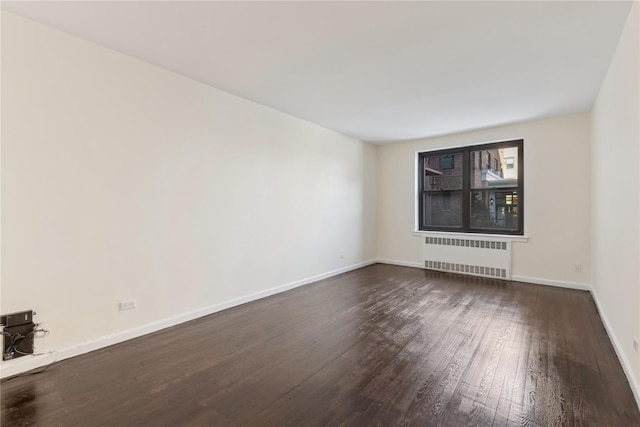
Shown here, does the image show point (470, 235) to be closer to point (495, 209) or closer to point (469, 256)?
point (469, 256)

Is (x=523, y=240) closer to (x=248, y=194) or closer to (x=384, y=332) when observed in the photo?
(x=384, y=332)

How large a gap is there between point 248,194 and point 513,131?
4.40 metres

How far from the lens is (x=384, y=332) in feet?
9.63

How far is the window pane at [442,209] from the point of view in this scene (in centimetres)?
578

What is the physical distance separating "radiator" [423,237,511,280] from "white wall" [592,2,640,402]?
157cm

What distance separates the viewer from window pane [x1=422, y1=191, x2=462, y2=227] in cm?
578

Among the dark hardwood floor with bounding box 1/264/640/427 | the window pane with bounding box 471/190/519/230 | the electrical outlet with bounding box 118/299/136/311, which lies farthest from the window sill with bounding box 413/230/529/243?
the electrical outlet with bounding box 118/299/136/311

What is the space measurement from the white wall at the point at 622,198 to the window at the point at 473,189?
5.39 ft

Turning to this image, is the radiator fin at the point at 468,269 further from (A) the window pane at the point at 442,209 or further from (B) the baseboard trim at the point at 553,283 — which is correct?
(A) the window pane at the point at 442,209

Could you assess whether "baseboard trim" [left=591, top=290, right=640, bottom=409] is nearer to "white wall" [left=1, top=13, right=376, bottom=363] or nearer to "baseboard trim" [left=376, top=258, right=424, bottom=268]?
"baseboard trim" [left=376, top=258, right=424, bottom=268]

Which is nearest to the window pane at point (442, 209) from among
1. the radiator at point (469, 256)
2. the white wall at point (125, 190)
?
the radiator at point (469, 256)

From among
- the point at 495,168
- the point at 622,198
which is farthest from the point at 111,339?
the point at 495,168

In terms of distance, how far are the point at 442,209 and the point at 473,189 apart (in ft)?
2.24

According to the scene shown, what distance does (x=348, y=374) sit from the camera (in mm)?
2203
